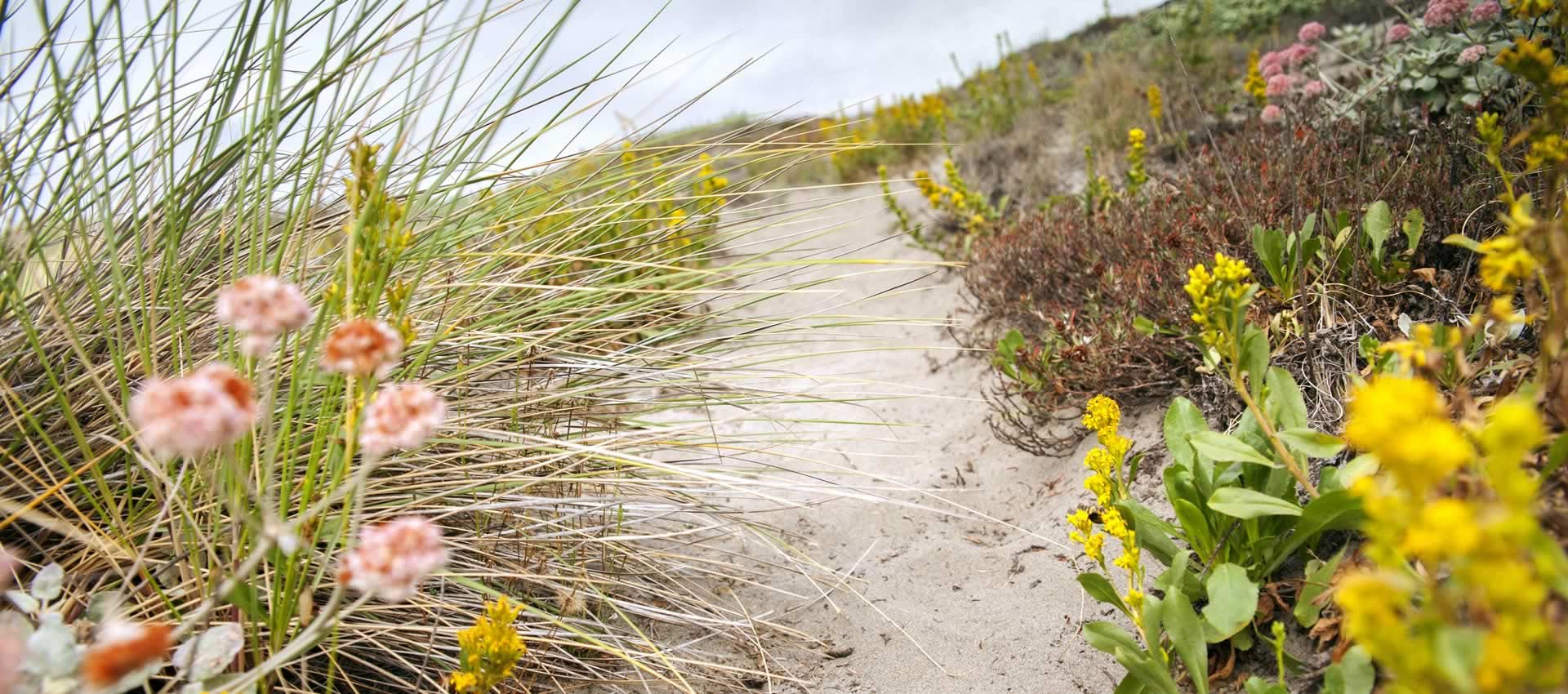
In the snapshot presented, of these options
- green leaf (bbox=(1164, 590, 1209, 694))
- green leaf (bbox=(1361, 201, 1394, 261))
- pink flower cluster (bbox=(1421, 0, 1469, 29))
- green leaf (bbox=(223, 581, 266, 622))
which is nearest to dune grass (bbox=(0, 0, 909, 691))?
green leaf (bbox=(223, 581, 266, 622))

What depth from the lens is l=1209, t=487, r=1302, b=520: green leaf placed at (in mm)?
1499

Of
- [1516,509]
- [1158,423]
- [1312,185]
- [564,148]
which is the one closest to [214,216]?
[564,148]

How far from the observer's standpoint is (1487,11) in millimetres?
2805

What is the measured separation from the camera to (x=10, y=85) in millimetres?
1700

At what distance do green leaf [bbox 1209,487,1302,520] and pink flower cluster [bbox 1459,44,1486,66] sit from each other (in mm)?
2258

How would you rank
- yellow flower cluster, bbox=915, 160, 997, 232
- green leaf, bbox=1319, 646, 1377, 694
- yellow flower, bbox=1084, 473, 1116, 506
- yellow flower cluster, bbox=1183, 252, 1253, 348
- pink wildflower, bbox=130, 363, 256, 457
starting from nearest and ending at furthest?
pink wildflower, bbox=130, 363, 256, 457
green leaf, bbox=1319, 646, 1377, 694
yellow flower cluster, bbox=1183, 252, 1253, 348
yellow flower, bbox=1084, 473, 1116, 506
yellow flower cluster, bbox=915, 160, 997, 232

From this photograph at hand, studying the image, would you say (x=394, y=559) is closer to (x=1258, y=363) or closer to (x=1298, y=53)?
(x=1258, y=363)

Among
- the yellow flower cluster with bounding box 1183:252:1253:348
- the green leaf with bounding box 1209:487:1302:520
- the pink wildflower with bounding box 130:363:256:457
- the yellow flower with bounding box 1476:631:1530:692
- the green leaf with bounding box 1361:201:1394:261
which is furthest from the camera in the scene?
the green leaf with bounding box 1361:201:1394:261

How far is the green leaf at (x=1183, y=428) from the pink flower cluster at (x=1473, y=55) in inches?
78.8

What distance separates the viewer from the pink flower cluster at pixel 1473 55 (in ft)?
9.33

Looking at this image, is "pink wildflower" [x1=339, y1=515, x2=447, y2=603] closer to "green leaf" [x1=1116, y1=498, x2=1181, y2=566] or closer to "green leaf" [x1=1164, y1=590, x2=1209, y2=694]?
"green leaf" [x1=1164, y1=590, x2=1209, y2=694]

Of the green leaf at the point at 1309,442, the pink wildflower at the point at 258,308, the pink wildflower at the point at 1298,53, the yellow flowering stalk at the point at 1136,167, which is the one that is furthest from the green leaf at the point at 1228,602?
the pink wildflower at the point at 1298,53

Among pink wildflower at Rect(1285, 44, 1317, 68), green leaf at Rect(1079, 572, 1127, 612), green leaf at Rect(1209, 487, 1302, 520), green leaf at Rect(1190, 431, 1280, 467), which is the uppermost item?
pink wildflower at Rect(1285, 44, 1317, 68)

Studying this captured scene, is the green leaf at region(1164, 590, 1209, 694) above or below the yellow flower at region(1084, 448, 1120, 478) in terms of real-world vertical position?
below
